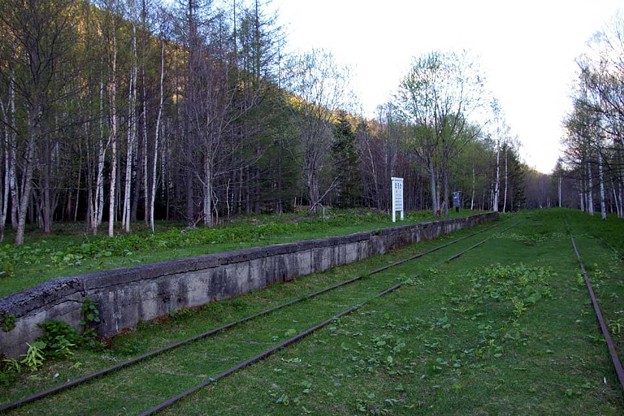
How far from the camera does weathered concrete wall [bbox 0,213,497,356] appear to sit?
5.43m

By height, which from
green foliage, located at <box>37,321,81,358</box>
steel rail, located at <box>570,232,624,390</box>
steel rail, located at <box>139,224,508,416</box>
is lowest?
steel rail, located at <box>139,224,508,416</box>

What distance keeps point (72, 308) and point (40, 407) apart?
1.88 meters

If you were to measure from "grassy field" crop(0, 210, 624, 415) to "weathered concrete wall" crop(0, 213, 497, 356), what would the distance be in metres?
0.30

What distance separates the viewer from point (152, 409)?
414 cm

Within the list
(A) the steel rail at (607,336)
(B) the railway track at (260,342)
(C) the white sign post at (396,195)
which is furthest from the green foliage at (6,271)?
(C) the white sign post at (396,195)

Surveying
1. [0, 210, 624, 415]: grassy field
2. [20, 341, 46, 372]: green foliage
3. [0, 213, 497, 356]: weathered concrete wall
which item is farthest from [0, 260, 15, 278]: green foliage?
[20, 341, 46, 372]: green foliage

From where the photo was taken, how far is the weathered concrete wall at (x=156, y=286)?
5.43 meters

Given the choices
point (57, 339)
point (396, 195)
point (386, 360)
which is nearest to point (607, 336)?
point (386, 360)

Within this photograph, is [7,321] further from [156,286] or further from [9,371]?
[156,286]

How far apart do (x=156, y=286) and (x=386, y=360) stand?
3.72 meters

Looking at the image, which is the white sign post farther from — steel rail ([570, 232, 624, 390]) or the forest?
steel rail ([570, 232, 624, 390])

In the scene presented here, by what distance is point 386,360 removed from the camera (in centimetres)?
581

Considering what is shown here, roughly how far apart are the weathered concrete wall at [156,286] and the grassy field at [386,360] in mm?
304

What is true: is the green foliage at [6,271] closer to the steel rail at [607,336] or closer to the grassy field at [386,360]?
the grassy field at [386,360]
